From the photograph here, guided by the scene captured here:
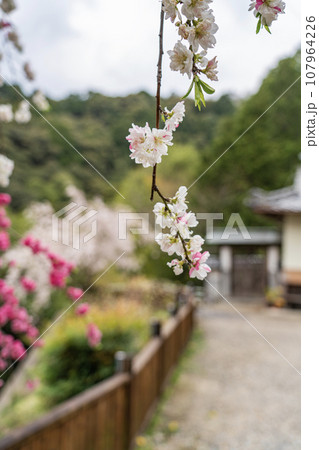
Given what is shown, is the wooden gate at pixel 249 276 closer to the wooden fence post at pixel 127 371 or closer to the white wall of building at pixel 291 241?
the white wall of building at pixel 291 241

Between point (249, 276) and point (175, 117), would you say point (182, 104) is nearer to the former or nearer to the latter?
point (175, 117)

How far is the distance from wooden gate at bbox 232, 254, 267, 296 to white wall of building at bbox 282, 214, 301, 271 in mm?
729

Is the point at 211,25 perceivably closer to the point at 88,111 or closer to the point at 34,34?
the point at 34,34

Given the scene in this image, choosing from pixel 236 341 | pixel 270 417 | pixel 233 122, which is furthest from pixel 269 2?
pixel 233 122

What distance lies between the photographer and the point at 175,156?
7.14 meters

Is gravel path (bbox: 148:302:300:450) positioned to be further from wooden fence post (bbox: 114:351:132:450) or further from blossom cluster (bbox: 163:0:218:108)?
blossom cluster (bbox: 163:0:218:108)

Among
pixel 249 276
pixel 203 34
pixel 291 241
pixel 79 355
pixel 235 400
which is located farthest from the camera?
pixel 249 276

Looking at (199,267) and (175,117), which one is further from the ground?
(175,117)

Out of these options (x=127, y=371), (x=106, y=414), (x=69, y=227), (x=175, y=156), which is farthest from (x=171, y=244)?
(x=175, y=156)

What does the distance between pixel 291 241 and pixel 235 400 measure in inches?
130

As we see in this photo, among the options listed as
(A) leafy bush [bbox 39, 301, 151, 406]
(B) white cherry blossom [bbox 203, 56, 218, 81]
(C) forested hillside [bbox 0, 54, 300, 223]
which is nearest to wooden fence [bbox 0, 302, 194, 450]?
(A) leafy bush [bbox 39, 301, 151, 406]

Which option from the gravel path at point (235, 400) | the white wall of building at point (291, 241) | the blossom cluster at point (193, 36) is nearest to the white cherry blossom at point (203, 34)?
the blossom cluster at point (193, 36)

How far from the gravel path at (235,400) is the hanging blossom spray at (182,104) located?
6.07 ft

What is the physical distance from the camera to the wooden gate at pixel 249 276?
6086 millimetres
